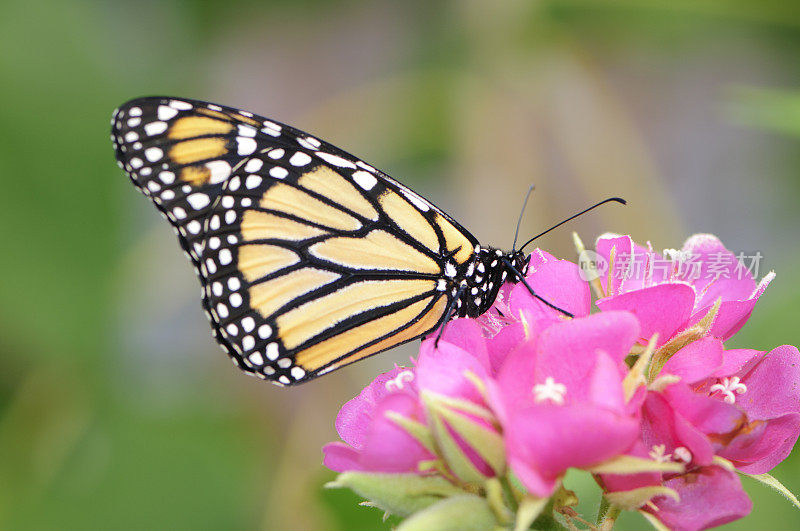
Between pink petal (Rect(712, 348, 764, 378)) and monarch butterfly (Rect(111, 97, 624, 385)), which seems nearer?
pink petal (Rect(712, 348, 764, 378))

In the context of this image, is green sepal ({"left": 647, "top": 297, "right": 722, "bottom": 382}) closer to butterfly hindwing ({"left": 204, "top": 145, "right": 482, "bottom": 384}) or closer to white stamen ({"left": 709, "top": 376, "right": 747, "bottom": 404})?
white stamen ({"left": 709, "top": 376, "right": 747, "bottom": 404})

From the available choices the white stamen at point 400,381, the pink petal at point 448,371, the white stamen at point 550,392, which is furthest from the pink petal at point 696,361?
the white stamen at point 400,381

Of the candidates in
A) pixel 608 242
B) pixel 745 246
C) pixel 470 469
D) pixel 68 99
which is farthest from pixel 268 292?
pixel 745 246

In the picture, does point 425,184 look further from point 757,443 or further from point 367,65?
point 757,443

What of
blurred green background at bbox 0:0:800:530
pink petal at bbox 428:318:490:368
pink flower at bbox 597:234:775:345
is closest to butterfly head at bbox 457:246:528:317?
pink flower at bbox 597:234:775:345

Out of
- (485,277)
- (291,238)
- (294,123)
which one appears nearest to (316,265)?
(291,238)

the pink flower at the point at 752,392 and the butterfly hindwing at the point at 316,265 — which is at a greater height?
the butterfly hindwing at the point at 316,265

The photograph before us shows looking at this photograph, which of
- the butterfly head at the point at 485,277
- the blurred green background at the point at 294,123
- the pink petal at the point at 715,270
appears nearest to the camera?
the pink petal at the point at 715,270

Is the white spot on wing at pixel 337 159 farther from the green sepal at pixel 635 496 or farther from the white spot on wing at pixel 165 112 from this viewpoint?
the green sepal at pixel 635 496
